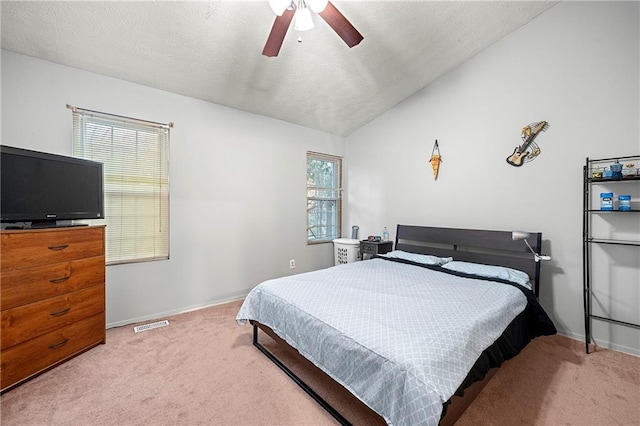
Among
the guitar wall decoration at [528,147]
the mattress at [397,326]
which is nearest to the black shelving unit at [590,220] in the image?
the guitar wall decoration at [528,147]

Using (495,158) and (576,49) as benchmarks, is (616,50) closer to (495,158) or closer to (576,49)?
(576,49)

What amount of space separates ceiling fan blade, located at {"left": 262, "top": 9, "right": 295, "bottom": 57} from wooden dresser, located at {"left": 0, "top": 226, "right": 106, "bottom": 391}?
2.04m

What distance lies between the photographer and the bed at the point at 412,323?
3.93ft

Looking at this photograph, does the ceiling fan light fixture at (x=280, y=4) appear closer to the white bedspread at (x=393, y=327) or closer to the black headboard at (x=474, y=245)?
the white bedspread at (x=393, y=327)

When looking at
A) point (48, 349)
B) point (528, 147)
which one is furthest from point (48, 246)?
point (528, 147)

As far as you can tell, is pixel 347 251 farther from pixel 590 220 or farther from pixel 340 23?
pixel 340 23

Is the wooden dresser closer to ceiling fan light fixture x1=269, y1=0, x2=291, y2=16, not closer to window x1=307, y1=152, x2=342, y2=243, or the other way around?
ceiling fan light fixture x1=269, y1=0, x2=291, y2=16

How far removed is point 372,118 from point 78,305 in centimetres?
408

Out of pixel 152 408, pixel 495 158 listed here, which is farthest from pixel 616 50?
pixel 152 408

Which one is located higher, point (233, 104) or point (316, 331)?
point (233, 104)

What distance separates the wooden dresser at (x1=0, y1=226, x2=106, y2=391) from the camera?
1.72 m

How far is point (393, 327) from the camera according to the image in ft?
4.80

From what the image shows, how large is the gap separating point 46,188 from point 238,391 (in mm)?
2044

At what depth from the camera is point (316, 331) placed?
1.63 metres
